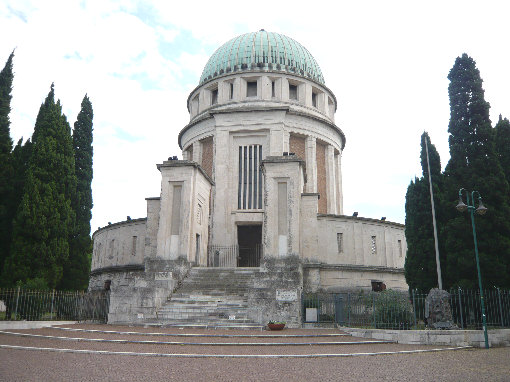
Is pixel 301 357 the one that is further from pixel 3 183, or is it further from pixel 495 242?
pixel 3 183

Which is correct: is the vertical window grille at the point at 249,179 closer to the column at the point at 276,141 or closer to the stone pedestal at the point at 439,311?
the column at the point at 276,141

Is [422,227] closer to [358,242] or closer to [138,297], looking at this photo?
[358,242]

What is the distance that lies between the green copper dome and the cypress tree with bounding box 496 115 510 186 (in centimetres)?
1626

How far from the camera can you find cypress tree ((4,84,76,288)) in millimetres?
22719

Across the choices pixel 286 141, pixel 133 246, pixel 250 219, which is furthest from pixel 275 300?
pixel 286 141

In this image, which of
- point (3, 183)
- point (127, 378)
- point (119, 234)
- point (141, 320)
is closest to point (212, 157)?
point (119, 234)

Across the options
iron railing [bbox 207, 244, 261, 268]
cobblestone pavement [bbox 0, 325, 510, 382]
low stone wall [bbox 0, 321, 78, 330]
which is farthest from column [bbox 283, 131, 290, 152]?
cobblestone pavement [bbox 0, 325, 510, 382]

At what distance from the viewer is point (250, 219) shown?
96.2 feet

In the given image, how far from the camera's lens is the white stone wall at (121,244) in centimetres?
2984

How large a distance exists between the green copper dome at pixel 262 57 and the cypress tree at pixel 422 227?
1521cm

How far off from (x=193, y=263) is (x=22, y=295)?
9.05 metres

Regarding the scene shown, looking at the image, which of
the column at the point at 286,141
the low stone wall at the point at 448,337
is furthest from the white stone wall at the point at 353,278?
the low stone wall at the point at 448,337

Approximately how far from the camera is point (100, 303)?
784 inches

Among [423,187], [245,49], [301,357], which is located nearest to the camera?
[301,357]
